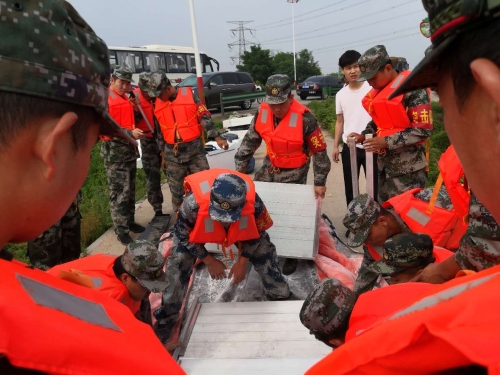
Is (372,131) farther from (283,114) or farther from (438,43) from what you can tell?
(438,43)

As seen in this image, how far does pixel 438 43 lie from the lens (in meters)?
0.62

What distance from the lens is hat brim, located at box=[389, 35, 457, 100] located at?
0.60 meters

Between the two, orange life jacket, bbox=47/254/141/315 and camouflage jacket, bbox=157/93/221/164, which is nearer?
orange life jacket, bbox=47/254/141/315

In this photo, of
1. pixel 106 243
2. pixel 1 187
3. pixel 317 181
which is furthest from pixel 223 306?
pixel 1 187

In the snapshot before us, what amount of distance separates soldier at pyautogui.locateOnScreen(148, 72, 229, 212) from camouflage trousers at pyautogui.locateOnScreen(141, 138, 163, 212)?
32 cm

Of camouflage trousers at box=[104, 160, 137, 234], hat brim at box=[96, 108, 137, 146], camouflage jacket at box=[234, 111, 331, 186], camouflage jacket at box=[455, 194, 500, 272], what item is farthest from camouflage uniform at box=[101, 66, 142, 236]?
hat brim at box=[96, 108, 137, 146]

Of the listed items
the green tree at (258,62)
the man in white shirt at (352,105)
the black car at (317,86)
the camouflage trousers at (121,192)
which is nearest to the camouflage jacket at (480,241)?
the man in white shirt at (352,105)

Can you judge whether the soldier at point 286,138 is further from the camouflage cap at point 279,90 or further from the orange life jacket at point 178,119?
the orange life jacket at point 178,119

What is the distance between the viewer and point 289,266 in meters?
3.88

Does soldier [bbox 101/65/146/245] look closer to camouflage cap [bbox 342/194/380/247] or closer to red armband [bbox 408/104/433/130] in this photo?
camouflage cap [bbox 342/194/380/247]

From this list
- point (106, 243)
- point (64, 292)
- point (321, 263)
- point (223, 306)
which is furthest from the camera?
point (106, 243)

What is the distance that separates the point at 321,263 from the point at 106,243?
269 cm

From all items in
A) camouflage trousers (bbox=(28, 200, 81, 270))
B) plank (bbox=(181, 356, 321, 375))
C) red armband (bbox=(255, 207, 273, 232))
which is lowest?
plank (bbox=(181, 356, 321, 375))

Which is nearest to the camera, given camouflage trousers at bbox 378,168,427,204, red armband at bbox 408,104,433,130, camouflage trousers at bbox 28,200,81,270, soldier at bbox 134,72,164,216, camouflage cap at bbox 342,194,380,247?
camouflage cap at bbox 342,194,380,247
